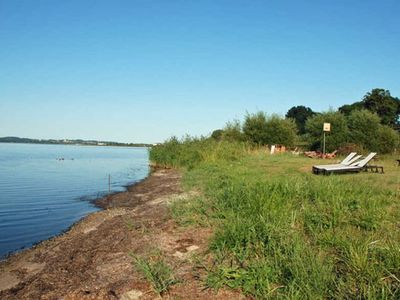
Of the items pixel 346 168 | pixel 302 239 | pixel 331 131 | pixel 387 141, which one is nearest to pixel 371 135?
pixel 387 141

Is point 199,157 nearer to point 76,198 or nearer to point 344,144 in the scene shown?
point 76,198

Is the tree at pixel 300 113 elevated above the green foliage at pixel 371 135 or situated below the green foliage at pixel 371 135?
above

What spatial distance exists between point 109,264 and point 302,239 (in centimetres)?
331

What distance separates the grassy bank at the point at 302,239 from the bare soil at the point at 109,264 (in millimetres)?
364

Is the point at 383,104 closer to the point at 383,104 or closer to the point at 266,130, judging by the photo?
the point at 383,104

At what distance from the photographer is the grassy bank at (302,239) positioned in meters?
4.91

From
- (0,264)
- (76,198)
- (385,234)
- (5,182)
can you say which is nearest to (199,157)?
(76,198)

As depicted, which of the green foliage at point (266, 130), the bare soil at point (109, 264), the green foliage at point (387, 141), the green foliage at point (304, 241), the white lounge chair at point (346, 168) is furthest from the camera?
the green foliage at point (266, 130)

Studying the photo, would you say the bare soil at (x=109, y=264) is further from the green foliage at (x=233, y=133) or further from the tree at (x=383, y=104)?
the tree at (x=383, y=104)

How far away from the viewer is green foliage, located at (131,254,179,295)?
5.45 meters

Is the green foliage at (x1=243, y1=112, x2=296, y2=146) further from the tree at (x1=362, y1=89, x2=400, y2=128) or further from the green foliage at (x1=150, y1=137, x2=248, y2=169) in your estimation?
the tree at (x1=362, y1=89, x2=400, y2=128)

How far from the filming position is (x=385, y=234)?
631cm

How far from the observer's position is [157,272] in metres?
5.84

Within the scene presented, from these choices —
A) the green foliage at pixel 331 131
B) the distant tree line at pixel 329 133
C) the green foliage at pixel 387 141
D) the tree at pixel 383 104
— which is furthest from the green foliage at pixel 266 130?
the tree at pixel 383 104
